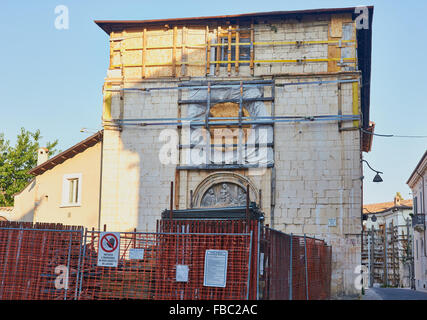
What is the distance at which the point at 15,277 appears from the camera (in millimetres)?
14164

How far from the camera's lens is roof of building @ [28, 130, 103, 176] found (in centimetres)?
2544

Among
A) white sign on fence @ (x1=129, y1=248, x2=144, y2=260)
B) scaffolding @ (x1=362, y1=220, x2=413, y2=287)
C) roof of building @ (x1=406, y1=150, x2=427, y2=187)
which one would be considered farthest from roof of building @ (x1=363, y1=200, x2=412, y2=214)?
white sign on fence @ (x1=129, y1=248, x2=144, y2=260)

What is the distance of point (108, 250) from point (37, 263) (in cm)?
234

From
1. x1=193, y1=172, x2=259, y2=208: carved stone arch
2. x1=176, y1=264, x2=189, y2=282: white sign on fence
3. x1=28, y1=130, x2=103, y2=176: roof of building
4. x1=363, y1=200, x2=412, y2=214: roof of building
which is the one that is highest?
x1=363, y1=200, x2=412, y2=214: roof of building

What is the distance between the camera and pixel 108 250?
13.0 m

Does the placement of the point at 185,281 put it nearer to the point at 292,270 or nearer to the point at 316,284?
the point at 292,270

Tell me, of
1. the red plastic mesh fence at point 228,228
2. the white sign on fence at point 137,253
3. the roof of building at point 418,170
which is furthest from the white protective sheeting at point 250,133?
the roof of building at point 418,170

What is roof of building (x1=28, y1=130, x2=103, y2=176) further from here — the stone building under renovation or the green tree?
the green tree

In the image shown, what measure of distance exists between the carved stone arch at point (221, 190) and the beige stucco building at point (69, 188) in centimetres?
489

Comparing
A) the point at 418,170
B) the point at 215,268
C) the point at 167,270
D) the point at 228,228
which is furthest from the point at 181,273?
the point at 418,170

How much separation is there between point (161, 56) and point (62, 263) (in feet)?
41.5

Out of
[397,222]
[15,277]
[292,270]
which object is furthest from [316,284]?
[397,222]

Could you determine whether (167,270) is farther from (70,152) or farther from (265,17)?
(70,152)
